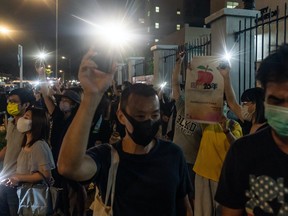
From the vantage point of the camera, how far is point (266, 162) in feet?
6.10

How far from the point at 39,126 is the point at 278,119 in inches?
124

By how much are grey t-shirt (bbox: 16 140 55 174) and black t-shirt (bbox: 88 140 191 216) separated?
187cm

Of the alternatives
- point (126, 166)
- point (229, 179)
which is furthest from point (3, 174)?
point (229, 179)

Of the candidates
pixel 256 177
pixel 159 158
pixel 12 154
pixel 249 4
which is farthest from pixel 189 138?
pixel 256 177

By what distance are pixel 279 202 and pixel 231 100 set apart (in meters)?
2.68

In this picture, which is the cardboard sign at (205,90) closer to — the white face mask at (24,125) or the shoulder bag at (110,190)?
the shoulder bag at (110,190)

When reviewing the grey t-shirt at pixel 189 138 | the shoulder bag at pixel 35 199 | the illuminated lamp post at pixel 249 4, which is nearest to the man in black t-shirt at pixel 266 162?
the shoulder bag at pixel 35 199

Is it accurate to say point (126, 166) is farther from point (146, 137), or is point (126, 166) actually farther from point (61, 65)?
point (61, 65)

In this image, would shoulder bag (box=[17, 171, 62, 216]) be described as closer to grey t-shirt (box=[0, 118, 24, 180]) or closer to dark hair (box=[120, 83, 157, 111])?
grey t-shirt (box=[0, 118, 24, 180])

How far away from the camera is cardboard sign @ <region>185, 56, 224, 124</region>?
3855 mm

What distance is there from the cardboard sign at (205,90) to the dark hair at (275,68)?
1.86m

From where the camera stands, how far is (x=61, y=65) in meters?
61.2

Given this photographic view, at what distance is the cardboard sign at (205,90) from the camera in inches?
152

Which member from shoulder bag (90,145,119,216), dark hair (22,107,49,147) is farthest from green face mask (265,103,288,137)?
dark hair (22,107,49,147)
